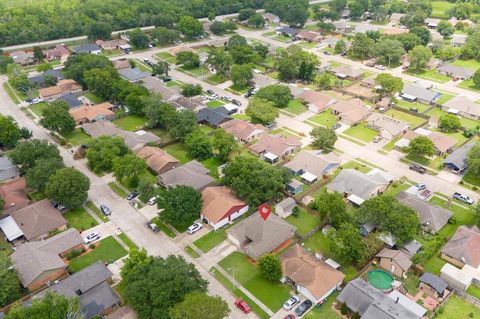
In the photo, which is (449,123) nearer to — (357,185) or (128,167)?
(357,185)

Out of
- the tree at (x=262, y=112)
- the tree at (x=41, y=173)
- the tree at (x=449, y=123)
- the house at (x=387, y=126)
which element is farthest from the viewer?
the tree at (x=262, y=112)

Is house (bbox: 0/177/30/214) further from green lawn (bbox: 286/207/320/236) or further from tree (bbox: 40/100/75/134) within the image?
green lawn (bbox: 286/207/320/236)

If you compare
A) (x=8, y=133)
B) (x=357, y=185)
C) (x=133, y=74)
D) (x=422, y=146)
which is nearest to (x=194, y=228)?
(x=357, y=185)

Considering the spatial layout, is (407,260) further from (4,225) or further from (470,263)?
(4,225)

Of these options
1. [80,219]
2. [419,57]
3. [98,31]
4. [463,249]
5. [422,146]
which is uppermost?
[98,31]

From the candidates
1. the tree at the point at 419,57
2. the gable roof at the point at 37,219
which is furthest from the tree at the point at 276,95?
the gable roof at the point at 37,219

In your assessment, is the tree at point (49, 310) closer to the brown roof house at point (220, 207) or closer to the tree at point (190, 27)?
the brown roof house at point (220, 207)

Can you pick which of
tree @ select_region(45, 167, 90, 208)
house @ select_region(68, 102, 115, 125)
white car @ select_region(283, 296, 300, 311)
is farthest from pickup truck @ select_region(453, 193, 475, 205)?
house @ select_region(68, 102, 115, 125)
